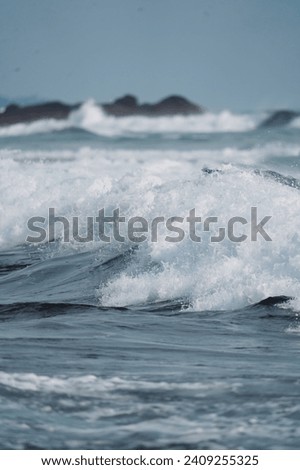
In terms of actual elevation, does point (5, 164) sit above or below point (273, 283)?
above

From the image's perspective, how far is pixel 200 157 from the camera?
47.9 m

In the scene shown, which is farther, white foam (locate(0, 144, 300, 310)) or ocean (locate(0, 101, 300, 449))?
white foam (locate(0, 144, 300, 310))

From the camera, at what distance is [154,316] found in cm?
1302

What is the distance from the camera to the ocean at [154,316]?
24.7ft

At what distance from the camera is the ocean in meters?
7.53

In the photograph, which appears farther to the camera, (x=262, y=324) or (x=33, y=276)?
(x=33, y=276)

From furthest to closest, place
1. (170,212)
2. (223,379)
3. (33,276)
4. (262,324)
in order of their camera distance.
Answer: (170,212), (33,276), (262,324), (223,379)

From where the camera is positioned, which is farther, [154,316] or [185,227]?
[185,227]

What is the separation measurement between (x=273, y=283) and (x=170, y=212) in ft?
26.9

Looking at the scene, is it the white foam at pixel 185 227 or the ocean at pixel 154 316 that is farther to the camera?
the white foam at pixel 185 227

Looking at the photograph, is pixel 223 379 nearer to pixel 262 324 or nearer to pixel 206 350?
pixel 206 350

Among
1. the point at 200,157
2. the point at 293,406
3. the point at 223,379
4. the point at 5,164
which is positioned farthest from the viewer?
the point at 200,157
